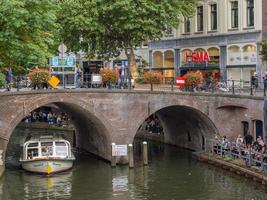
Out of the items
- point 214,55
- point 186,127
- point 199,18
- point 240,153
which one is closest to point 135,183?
point 240,153

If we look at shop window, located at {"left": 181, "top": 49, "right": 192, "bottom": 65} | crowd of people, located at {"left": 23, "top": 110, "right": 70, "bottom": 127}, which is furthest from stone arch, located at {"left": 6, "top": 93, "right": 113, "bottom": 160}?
crowd of people, located at {"left": 23, "top": 110, "right": 70, "bottom": 127}

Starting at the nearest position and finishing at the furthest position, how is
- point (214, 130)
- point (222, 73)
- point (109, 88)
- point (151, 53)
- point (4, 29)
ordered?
1. point (4, 29)
2. point (109, 88)
3. point (214, 130)
4. point (222, 73)
5. point (151, 53)

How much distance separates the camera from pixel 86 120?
45.7 m

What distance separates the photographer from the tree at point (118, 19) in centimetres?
4675

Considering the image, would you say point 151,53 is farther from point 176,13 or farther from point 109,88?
point 109,88

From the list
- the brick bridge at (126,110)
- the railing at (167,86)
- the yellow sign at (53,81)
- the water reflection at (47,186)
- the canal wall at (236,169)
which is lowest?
the water reflection at (47,186)

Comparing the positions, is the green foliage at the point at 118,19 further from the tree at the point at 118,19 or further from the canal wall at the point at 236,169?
the canal wall at the point at 236,169

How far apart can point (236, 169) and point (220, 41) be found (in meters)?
20.1

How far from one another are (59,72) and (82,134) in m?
9.40

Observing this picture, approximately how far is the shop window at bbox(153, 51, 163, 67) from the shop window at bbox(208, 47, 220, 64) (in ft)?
24.2

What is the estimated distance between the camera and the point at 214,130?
1770 inches

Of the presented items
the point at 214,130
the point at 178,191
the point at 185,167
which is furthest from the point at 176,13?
the point at 178,191

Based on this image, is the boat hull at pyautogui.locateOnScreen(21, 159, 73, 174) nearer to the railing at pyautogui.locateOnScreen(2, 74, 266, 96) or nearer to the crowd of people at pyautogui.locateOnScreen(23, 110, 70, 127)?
the railing at pyautogui.locateOnScreen(2, 74, 266, 96)

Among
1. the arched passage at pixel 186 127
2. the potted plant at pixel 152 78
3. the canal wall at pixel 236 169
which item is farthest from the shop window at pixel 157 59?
the canal wall at pixel 236 169
